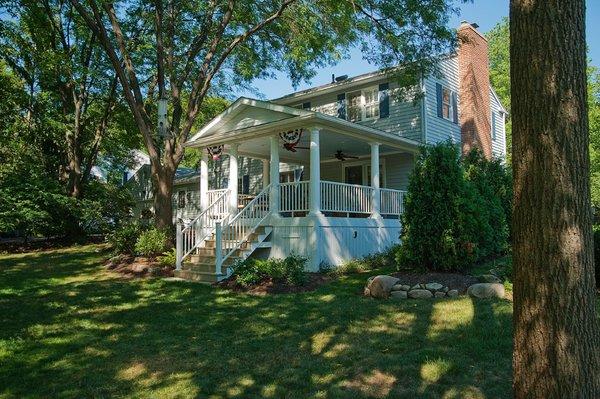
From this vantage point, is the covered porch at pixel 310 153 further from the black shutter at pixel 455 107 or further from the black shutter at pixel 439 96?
the black shutter at pixel 455 107

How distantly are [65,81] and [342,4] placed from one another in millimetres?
12132

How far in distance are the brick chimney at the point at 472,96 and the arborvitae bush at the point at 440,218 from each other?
9937mm

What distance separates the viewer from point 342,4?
1332cm

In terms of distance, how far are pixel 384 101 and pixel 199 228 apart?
8.01 meters

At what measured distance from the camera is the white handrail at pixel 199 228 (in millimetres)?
11711

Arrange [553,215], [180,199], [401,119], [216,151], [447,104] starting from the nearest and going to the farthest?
[553,215] < [216,151] < [401,119] < [447,104] < [180,199]

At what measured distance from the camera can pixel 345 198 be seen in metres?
12.9

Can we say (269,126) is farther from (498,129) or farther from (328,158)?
(498,129)

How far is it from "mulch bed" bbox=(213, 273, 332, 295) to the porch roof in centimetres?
397

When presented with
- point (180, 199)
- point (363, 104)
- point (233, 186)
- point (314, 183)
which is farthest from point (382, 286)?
point (180, 199)

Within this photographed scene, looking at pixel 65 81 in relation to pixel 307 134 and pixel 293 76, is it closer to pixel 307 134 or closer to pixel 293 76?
pixel 293 76

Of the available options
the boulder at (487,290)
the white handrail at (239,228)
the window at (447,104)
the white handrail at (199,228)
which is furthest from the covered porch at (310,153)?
the boulder at (487,290)

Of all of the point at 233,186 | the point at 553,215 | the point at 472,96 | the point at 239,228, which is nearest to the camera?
the point at 553,215

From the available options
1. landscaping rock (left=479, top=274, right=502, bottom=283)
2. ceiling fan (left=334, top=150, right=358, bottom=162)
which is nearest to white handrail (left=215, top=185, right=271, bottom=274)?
ceiling fan (left=334, top=150, right=358, bottom=162)
